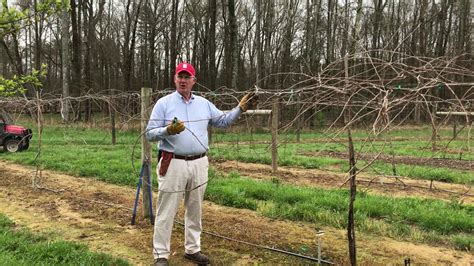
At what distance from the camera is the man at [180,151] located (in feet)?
13.0

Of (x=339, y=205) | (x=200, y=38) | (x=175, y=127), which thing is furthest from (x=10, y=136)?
(x=200, y=38)

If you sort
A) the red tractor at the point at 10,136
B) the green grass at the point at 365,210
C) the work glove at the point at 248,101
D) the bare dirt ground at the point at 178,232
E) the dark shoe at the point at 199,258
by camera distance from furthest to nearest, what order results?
the red tractor at the point at 10,136 → the green grass at the point at 365,210 → the bare dirt ground at the point at 178,232 → the dark shoe at the point at 199,258 → the work glove at the point at 248,101

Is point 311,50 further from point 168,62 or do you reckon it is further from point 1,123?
point 1,123

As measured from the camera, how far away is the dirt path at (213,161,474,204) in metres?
7.30

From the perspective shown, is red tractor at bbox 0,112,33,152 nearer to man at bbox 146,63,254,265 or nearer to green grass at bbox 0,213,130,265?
green grass at bbox 0,213,130,265

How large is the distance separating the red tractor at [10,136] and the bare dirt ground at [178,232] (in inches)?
277

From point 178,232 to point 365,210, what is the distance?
262cm

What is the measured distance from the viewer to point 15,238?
186 inches

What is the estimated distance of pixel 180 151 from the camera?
3.96m

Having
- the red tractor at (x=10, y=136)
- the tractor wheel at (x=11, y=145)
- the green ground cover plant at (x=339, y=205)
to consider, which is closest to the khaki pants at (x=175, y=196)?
the green ground cover plant at (x=339, y=205)

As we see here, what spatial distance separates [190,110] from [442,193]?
5461 mm

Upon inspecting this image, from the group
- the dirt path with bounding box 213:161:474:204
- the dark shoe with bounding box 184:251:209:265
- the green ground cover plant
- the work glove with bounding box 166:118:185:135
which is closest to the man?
the dark shoe with bounding box 184:251:209:265

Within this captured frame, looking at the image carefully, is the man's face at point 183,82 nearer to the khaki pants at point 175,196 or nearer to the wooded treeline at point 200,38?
the khaki pants at point 175,196

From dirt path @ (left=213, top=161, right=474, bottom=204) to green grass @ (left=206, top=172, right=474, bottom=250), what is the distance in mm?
338
